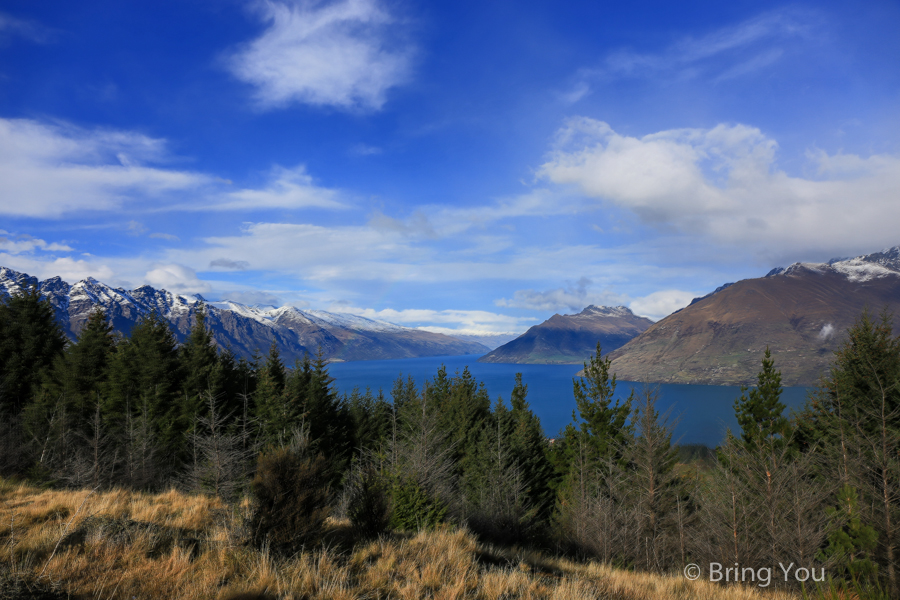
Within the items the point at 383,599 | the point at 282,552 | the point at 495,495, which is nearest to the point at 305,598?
the point at 383,599

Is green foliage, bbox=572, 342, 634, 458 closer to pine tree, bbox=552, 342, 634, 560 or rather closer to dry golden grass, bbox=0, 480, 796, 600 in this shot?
pine tree, bbox=552, 342, 634, 560

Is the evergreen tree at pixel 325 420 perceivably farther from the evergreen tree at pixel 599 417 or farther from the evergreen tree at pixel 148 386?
the evergreen tree at pixel 599 417

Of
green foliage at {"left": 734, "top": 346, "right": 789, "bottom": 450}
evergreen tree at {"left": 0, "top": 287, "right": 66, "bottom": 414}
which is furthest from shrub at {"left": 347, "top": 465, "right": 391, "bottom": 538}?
evergreen tree at {"left": 0, "top": 287, "right": 66, "bottom": 414}

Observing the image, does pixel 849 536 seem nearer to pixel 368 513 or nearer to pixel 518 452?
pixel 368 513

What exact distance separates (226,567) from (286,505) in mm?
1368

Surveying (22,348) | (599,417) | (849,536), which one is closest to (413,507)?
(849,536)

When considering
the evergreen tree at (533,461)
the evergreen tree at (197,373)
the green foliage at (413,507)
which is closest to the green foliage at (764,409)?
the evergreen tree at (533,461)

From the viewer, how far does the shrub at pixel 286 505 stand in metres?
6.56

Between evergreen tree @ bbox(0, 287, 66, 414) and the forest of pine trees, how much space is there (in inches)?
4.4

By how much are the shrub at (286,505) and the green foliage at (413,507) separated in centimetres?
527

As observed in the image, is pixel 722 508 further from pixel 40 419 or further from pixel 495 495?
pixel 40 419

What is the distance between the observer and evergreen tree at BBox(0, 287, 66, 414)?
28.8 m

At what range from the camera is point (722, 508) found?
700 inches

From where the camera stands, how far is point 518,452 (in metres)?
34.1
